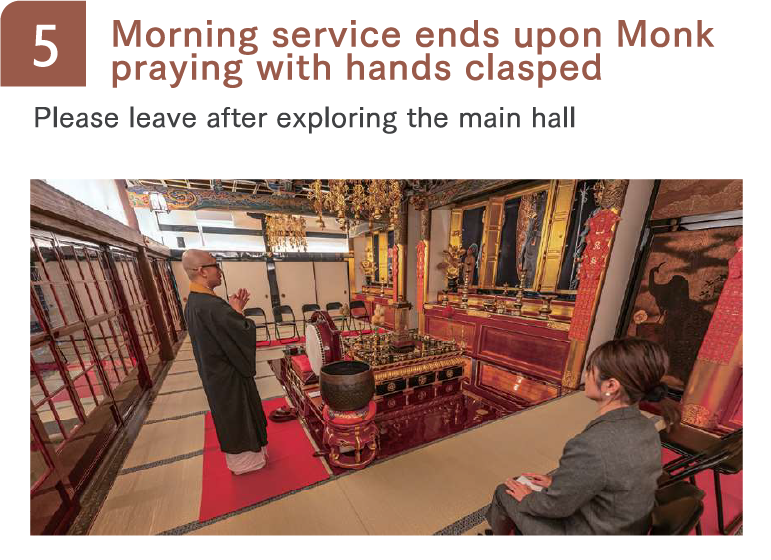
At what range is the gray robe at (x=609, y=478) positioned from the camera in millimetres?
798

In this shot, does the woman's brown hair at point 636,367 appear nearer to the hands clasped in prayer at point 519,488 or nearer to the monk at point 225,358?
the hands clasped in prayer at point 519,488

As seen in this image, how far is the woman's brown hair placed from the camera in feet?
2.75

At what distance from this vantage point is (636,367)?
84cm

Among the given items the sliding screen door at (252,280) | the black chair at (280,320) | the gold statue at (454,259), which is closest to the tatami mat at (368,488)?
the gold statue at (454,259)

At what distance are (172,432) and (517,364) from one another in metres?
4.39

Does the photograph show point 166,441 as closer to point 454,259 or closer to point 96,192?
point 96,192

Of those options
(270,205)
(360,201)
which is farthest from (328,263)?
(360,201)

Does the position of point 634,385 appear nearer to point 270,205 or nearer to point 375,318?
point 270,205

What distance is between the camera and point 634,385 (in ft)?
2.80

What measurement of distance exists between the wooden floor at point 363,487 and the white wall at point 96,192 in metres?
2.58

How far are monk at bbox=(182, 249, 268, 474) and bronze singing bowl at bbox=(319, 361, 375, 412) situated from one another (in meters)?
0.58

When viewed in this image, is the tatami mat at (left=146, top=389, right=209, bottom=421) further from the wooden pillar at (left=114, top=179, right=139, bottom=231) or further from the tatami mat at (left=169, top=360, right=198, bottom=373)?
the wooden pillar at (left=114, top=179, right=139, bottom=231)

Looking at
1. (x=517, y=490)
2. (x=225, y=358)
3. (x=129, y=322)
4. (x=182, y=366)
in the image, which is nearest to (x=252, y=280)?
(x=182, y=366)

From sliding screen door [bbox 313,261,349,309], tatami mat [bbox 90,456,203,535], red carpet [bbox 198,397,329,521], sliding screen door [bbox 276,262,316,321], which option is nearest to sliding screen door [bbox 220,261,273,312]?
sliding screen door [bbox 276,262,316,321]
